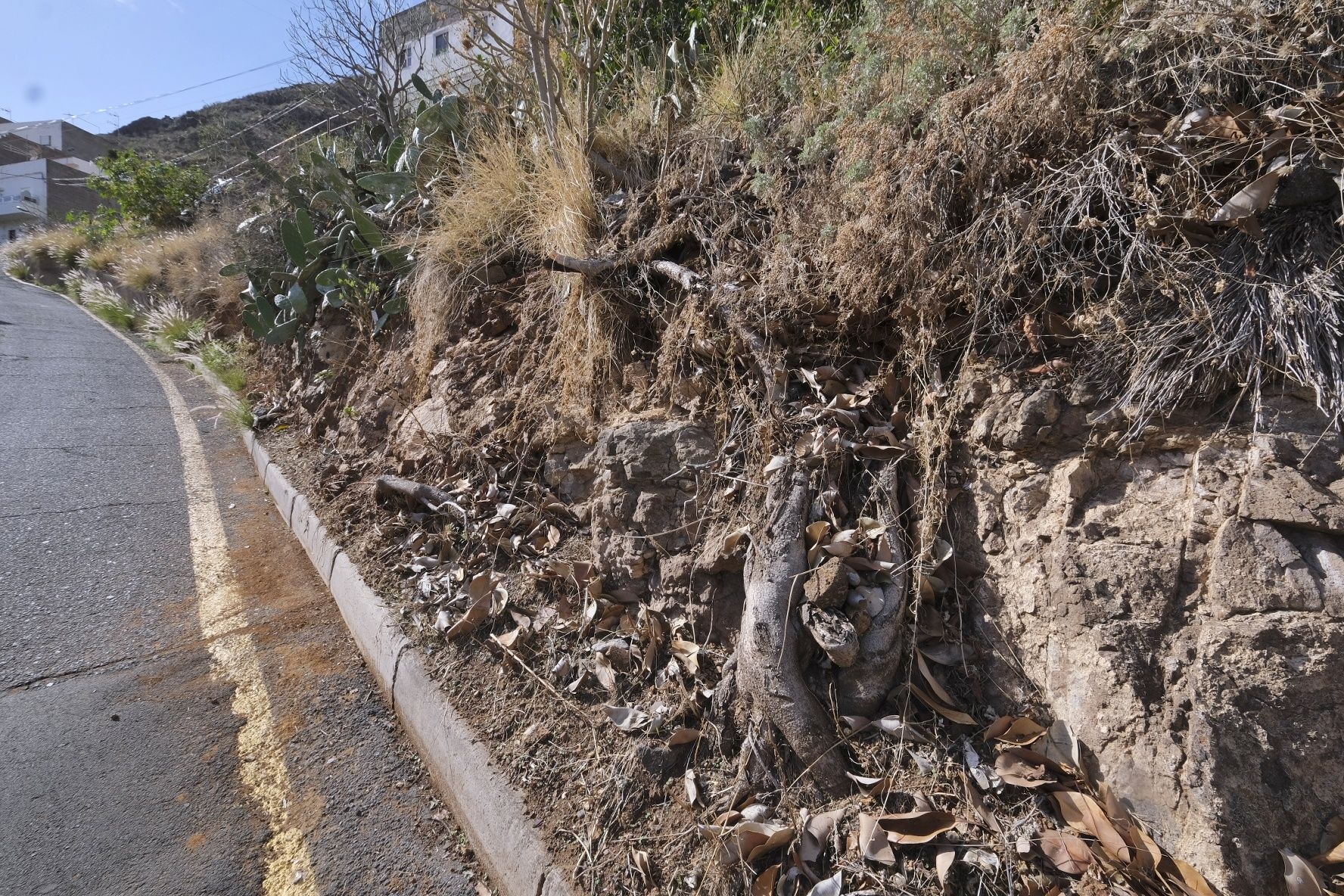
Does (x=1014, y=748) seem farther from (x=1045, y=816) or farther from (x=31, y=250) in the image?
(x=31, y=250)

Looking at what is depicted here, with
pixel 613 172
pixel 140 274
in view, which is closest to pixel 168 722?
pixel 613 172

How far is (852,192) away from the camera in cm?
340

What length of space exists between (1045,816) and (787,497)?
1332mm

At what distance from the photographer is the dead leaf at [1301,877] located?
1822 millimetres

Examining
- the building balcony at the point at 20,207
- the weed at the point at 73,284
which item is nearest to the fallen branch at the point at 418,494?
the weed at the point at 73,284

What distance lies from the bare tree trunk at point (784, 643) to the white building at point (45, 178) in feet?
124

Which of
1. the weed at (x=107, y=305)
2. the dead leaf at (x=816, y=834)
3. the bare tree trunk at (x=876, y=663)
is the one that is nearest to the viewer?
the dead leaf at (x=816, y=834)

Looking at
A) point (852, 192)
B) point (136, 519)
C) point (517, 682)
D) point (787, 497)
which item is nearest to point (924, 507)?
point (787, 497)

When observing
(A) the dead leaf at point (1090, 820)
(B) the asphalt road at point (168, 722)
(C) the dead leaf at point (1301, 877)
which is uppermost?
(C) the dead leaf at point (1301, 877)

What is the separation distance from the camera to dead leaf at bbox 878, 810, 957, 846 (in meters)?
2.24

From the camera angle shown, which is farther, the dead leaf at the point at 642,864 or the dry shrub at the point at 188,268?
the dry shrub at the point at 188,268

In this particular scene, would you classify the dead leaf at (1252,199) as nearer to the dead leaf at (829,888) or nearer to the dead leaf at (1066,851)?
the dead leaf at (1066,851)

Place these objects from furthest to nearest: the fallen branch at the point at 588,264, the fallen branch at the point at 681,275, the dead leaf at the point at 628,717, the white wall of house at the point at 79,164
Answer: the white wall of house at the point at 79,164
the fallen branch at the point at 588,264
the fallen branch at the point at 681,275
the dead leaf at the point at 628,717

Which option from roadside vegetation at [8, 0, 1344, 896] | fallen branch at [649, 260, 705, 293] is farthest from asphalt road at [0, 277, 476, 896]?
fallen branch at [649, 260, 705, 293]
